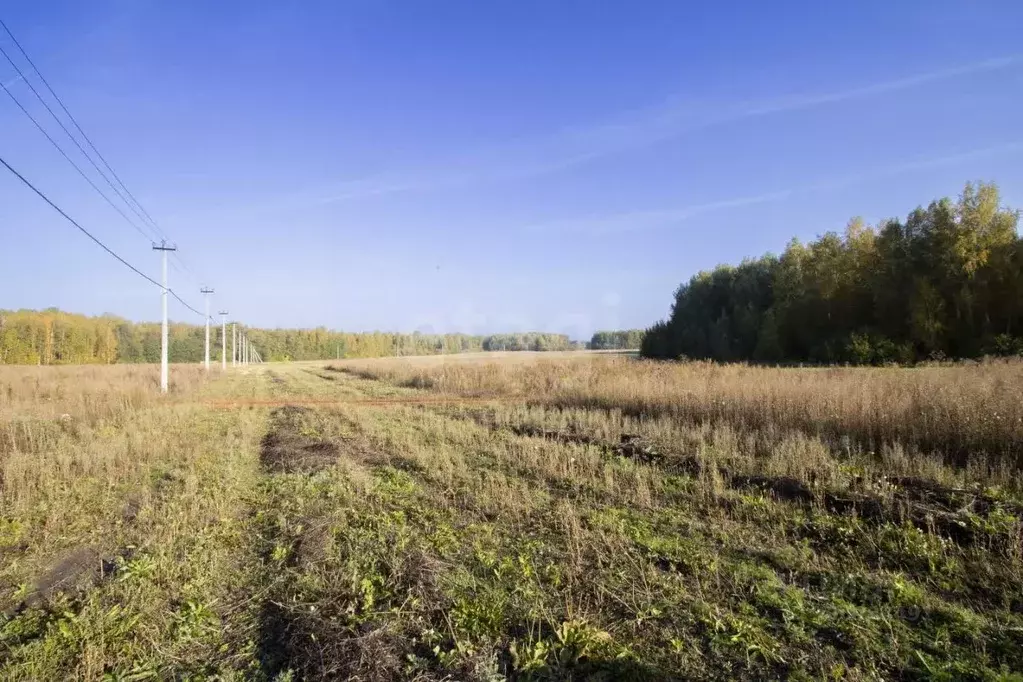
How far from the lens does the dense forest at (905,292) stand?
3034cm

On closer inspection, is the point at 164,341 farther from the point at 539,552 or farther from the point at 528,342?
the point at 528,342

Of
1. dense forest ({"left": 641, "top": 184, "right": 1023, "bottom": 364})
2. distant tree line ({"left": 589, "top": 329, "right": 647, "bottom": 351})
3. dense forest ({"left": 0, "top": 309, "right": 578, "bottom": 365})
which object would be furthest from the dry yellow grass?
distant tree line ({"left": 589, "top": 329, "right": 647, "bottom": 351})

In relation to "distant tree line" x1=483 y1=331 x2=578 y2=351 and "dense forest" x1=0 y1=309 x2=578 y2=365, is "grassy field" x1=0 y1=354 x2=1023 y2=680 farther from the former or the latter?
"distant tree line" x1=483 y1=331 x2=578 y2=351

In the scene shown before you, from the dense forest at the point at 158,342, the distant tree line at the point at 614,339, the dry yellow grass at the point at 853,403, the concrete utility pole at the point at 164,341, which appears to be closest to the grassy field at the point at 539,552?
the dry yellow grass at the point at 853,403

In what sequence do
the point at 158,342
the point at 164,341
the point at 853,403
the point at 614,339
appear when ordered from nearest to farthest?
the point at 853,403
the point at 164,341
the point at 158,342
the point at 614,339

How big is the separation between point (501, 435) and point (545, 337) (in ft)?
465

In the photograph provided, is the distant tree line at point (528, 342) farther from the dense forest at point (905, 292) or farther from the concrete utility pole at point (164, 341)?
the concrete utility pole at point (164, 341)

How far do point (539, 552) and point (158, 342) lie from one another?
11467 centimetres

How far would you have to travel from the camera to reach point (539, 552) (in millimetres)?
4879

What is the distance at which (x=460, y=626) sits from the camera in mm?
3594

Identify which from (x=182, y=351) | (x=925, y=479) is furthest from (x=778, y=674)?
(x=182, y=351)

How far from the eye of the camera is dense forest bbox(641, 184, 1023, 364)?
99.6 ft

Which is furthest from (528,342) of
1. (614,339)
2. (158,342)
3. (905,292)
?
(905,292)

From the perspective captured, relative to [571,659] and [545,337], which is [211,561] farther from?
[545,337]
